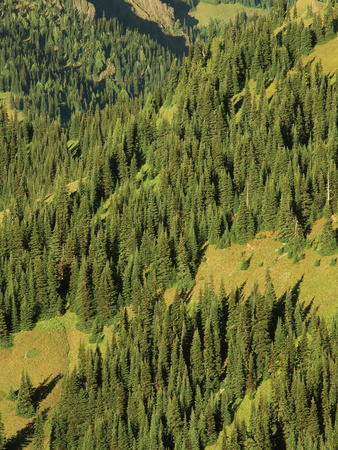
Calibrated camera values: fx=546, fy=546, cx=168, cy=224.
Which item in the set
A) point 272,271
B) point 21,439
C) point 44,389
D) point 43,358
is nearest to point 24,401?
point 44,389

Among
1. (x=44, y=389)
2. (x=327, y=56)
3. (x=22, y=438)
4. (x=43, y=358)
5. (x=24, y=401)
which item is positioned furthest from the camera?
(x=327, y=56)

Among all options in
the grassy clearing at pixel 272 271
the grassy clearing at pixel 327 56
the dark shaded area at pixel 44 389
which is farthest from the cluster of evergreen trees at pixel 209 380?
the grassy clearing at pixel 327 56

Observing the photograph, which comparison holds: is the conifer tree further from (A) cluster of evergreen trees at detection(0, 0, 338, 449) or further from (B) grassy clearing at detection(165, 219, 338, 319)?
(B) grassy clearing at detection(165, 219, 338, 319)

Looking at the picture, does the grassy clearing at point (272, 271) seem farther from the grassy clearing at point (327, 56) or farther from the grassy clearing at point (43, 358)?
the grassy clearing at point (327, 56)

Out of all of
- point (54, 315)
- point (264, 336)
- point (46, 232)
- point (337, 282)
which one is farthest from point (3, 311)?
point (337, 282)

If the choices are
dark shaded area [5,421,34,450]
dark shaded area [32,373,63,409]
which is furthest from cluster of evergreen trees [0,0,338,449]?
dark shaded area [5,421,34,450]

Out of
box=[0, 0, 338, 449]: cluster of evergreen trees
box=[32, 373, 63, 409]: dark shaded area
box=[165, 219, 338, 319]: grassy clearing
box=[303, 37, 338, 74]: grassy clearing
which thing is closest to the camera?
box=[0, 0, 338, 449]: cluster of evergreen trees

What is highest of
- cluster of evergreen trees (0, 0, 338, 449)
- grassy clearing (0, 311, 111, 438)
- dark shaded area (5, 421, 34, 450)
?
cluster of evergreen trees (0, 0, 338, 449)

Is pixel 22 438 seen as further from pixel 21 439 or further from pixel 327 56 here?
pixel 327 56
